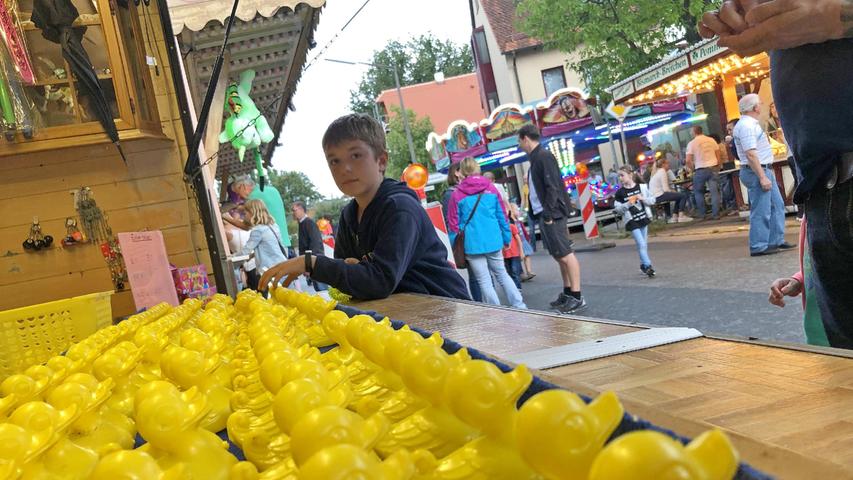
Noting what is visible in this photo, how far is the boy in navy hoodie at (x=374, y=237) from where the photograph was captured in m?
2.46

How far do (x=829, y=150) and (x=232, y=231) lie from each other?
7.11 meters

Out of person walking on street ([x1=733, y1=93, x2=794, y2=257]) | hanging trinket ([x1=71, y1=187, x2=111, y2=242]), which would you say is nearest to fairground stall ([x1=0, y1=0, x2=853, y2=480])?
hanging trinket ([x1=71, y1=187, x2=111, y2=242])

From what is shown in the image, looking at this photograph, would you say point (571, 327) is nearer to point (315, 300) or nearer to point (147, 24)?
point (315, 300)

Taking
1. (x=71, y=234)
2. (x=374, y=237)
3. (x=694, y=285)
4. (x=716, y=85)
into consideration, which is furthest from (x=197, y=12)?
(x=716, y=85)

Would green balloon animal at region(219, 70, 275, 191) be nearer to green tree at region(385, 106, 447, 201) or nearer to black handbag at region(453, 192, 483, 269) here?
black handbag at region(453, 192, 483, 269)

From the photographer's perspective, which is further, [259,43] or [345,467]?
[259,43]

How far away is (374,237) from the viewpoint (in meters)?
2.74

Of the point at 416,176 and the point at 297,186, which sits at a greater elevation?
the point at 297,186

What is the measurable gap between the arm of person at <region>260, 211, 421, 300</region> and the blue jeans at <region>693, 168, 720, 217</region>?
10.3m

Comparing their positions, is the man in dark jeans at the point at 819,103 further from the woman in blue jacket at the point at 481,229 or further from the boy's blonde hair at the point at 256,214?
the boy's blonde hair at the point at 256,214

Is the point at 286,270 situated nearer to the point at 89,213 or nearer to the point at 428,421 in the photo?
the point at 428,421

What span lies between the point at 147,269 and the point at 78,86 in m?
1.14

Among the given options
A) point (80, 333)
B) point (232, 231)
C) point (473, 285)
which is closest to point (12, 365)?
point (80, 333)

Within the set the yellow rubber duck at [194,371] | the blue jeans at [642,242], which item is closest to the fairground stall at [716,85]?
the blue jeans at [642,242]
